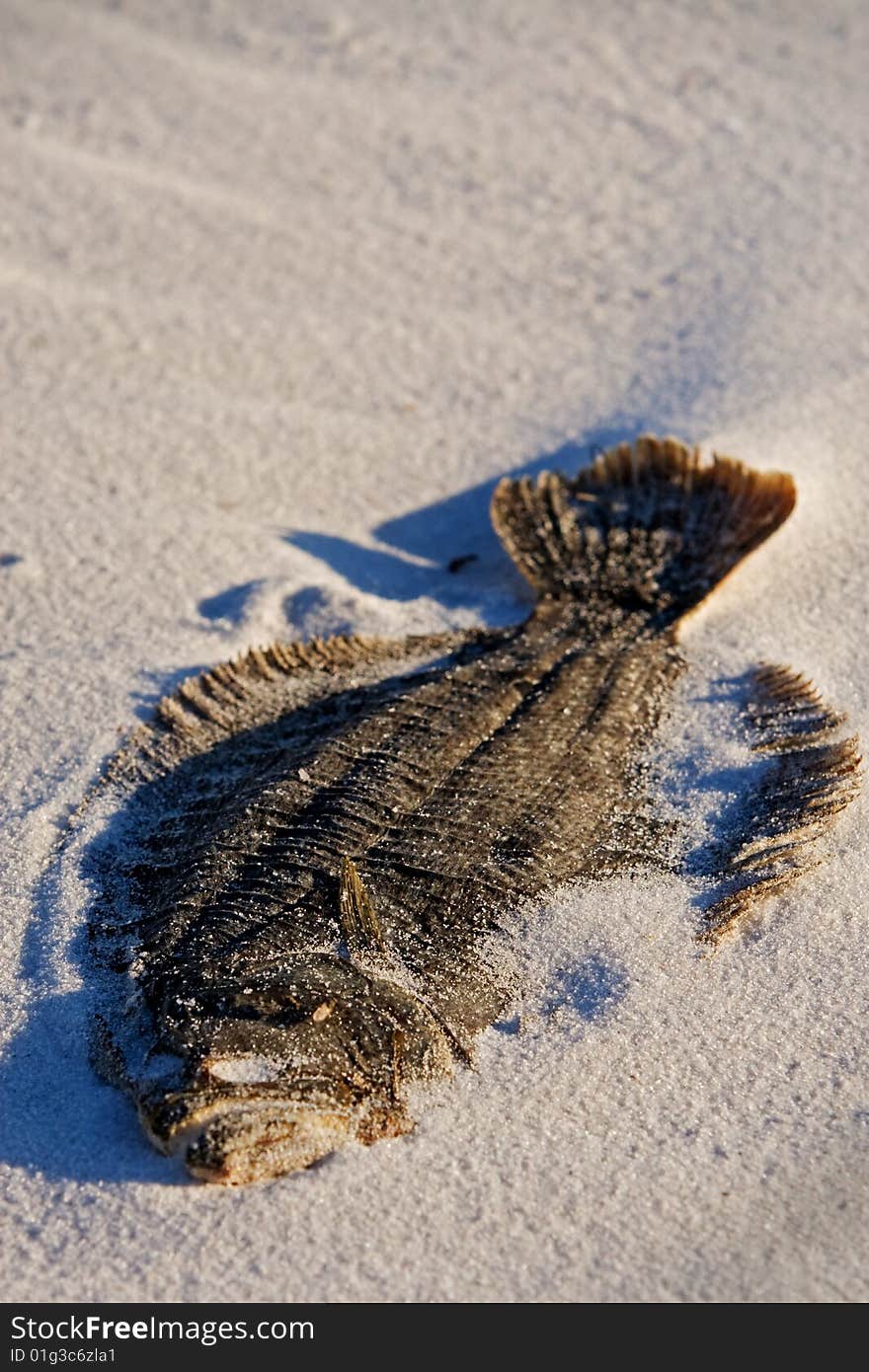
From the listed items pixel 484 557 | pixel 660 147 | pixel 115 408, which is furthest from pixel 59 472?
pixel 660 147

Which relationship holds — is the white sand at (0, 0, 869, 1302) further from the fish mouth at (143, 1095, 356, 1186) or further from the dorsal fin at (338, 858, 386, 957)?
the dorsal fin at (338, 858, 386, 957)

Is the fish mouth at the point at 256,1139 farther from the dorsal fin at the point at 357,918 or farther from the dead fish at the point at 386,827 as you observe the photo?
the dorsal fin at the point at 357,918

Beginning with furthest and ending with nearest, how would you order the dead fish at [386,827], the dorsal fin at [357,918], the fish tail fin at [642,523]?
the fish tail fin at [642,523]
the dorsal fin at [357,918]
the dead fish at [386,827]

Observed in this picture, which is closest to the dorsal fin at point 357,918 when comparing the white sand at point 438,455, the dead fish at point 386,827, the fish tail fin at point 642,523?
the dead fish at point 386,827

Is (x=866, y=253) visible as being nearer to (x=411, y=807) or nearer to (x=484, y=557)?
(x=484, y=557)

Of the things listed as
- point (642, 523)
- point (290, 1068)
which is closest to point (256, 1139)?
point (290, 1068)

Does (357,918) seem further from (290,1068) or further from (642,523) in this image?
(642,523)

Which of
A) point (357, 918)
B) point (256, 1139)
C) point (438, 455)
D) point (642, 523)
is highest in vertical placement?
point (642, 523)
